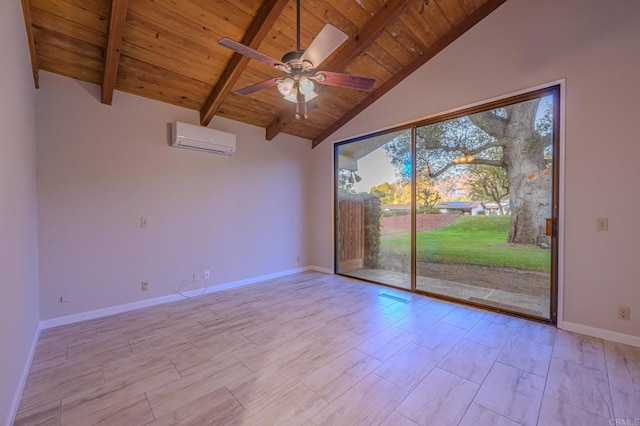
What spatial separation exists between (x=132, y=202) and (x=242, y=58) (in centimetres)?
223

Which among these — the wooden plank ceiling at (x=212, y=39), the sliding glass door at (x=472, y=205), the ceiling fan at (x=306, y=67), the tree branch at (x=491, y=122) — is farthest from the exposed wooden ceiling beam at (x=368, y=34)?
the tree branch at (x=491, y=122)

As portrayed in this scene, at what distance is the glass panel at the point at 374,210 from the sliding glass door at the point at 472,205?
0.06ft

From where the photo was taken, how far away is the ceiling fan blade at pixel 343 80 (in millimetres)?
2309

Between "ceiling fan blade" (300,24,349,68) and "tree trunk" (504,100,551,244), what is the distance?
7.79ft

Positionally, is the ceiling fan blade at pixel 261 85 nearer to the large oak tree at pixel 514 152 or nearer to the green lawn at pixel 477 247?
the large oak tree at pixel 514 152

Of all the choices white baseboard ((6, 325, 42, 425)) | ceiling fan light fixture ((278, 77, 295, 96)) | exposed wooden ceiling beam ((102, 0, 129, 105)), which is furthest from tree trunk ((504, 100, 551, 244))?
white baseboard ((6, 325, 42, 425))

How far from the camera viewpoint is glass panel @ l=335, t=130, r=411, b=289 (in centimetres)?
414

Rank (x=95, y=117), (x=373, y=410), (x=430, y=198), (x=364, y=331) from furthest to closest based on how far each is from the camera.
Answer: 1. (x=430, y=198)
2. (x=95, y=117)
3. (x=364, y=331)
4. (x=373, y=410)

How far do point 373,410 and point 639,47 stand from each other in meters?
3.77

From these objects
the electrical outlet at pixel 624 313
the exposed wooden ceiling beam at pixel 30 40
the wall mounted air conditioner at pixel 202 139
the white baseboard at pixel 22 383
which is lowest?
the white baseboard at pixel 22 383

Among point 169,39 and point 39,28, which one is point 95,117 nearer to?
point 39,28

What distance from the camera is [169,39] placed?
9.28ft

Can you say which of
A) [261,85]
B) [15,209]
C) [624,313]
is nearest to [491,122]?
[624,313]

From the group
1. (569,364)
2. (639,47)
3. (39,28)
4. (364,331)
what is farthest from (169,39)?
(569,364)
